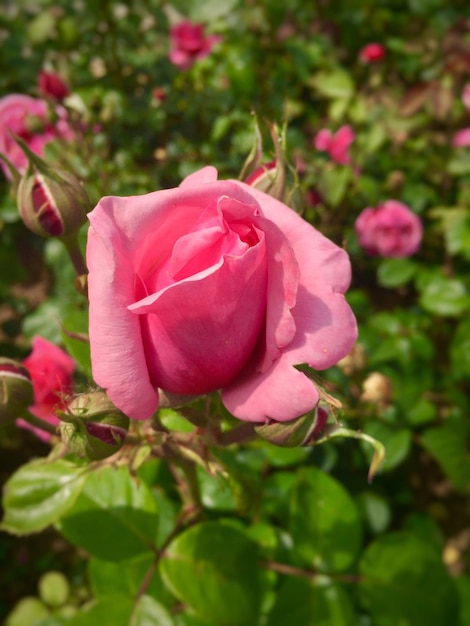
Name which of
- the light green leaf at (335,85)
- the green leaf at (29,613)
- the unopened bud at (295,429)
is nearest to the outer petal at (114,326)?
the unopened bud at (295,429)

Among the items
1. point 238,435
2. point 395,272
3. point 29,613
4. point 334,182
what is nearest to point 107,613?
point 238,435

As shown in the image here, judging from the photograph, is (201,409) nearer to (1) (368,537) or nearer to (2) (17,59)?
(1) (368,537)

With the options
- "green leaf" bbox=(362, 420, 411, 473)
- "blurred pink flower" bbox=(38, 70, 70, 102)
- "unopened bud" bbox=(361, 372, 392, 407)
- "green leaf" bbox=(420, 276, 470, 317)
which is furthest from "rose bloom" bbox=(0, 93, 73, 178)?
"green leaf" bbox=(420, 276, 470, 317)

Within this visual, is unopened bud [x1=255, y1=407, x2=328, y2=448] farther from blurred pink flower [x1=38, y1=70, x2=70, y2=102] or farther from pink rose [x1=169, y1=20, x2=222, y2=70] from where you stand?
pink rose [x1=169, y1=20, x2=222, y2=70]

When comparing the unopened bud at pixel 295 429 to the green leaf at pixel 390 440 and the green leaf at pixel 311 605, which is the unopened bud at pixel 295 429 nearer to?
the green leaf at pixel 311 605

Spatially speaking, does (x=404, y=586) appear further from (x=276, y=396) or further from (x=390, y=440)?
(x=276, y=396)

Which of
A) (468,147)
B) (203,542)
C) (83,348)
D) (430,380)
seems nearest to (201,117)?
(468,147)
